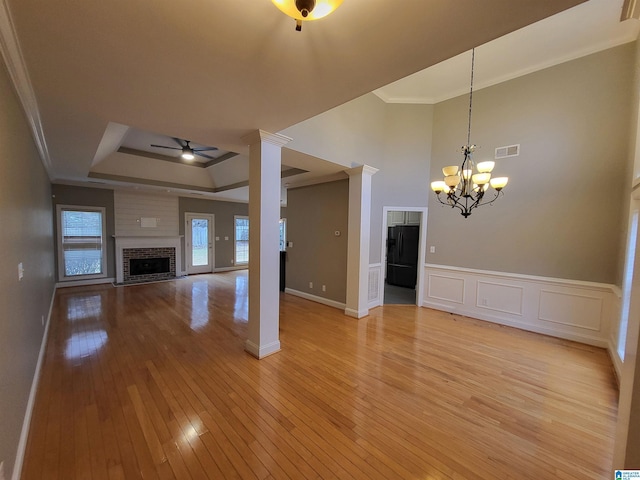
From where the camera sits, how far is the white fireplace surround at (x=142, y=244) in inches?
262

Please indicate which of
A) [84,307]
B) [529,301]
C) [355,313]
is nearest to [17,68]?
[355,313]

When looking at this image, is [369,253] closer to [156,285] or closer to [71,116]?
[71,116]

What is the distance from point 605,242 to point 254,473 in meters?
4.95

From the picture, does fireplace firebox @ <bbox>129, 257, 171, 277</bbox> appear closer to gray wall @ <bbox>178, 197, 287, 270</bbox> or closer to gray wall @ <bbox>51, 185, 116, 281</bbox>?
gray wall @ <bbox>51, 185, 116, 281</bbox>

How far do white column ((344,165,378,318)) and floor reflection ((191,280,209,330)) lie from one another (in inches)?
99.0

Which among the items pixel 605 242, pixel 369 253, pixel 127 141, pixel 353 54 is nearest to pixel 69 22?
pixel 353 54

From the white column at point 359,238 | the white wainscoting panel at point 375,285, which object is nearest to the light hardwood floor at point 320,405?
the white column at point 359,238

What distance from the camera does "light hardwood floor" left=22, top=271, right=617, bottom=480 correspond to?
5.32 ft

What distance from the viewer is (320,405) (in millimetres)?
2156

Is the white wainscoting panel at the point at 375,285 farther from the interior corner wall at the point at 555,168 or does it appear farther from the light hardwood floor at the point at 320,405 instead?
the interior corner wall at the point at 555,168

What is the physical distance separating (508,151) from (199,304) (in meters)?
6.31

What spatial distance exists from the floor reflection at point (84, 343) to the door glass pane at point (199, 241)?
4.88 meters

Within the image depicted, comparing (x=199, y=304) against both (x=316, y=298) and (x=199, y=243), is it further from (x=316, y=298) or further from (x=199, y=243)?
(x=199, y=243)

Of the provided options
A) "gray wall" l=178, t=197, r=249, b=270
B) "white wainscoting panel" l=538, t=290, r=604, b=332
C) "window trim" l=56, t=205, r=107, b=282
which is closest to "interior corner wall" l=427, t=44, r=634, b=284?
"white wainscoting panel" l=538, t=290, r=604, b=332
